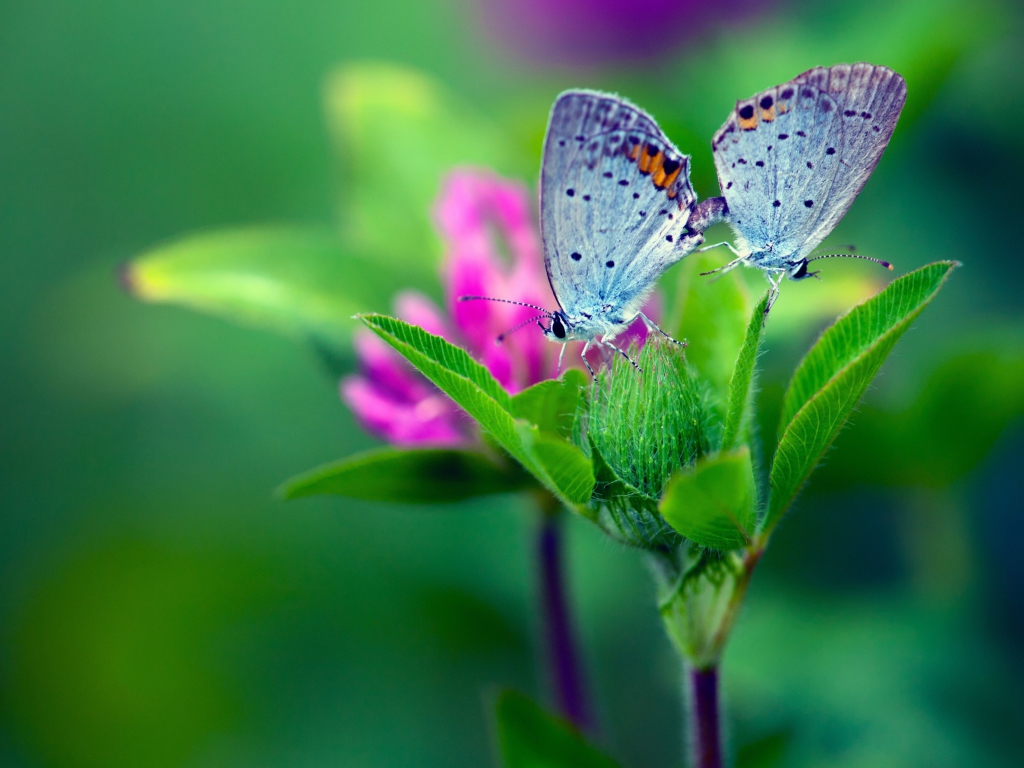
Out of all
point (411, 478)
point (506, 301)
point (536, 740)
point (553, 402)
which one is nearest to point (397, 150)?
point (506, 301)

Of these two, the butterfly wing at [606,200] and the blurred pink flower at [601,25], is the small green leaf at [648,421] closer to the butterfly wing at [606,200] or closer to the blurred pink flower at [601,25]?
the butterfly wing at [606,200]

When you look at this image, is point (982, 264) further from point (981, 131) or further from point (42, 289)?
point (42, 289)

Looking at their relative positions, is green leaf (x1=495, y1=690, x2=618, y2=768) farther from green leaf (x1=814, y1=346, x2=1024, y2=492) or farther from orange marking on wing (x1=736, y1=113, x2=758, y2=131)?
green leaf (x1=814, y1=346, x2=1024, y2=492)

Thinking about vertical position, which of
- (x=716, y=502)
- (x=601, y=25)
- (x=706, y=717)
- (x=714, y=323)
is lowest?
(x=706, y=717)

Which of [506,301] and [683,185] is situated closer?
[683,185]

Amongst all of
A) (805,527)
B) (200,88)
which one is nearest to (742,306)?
(805,527)

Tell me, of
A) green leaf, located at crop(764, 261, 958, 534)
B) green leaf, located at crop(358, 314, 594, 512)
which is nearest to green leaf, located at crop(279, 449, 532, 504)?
green leaf, located at crop(358, 314, 594, 512)

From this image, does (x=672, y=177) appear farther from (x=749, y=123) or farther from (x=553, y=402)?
(x=553, y=402)
